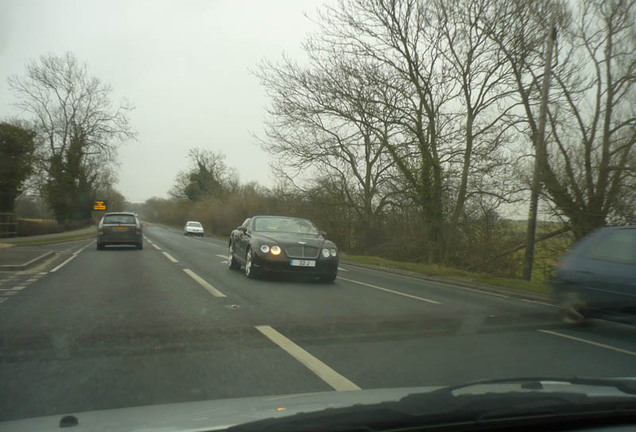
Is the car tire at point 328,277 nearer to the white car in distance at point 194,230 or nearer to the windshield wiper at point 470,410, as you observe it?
the windshield wiper at point 470,410

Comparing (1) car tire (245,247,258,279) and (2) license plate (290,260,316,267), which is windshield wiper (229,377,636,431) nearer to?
(2) license plate (290,260,316,267)

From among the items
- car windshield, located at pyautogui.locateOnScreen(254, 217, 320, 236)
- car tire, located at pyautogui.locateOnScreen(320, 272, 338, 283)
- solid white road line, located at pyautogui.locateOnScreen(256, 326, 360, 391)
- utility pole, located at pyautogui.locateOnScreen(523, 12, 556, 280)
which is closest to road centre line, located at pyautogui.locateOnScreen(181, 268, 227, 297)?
car windshield, located at pyautogui.locateOnScreen(254, 217, 320, 236)

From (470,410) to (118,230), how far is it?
2240 centimetres

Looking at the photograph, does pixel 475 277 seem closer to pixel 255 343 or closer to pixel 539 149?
pixel 539 149

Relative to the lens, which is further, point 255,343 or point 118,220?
point 118,220

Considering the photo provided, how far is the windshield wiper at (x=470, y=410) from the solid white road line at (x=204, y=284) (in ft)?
23.9

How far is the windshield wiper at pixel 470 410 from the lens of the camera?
2.50 m

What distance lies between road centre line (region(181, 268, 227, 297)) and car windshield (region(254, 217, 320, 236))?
190 cm

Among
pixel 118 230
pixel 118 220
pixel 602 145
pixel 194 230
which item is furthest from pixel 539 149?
pixel 194 230

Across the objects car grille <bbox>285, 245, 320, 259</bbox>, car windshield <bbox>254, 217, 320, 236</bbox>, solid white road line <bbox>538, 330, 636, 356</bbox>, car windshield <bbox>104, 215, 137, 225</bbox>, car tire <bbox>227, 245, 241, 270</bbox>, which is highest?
car windshield <bbox>254, 217, 320, 236</bbox>

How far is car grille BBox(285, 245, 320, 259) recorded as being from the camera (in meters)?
11.9

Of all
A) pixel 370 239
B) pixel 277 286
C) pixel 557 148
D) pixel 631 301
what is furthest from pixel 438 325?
pixel 370 239

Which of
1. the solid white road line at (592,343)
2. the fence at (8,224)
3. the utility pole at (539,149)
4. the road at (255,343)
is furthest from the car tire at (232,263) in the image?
the fence at (8,224)

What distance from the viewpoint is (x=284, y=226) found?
1354 cm
